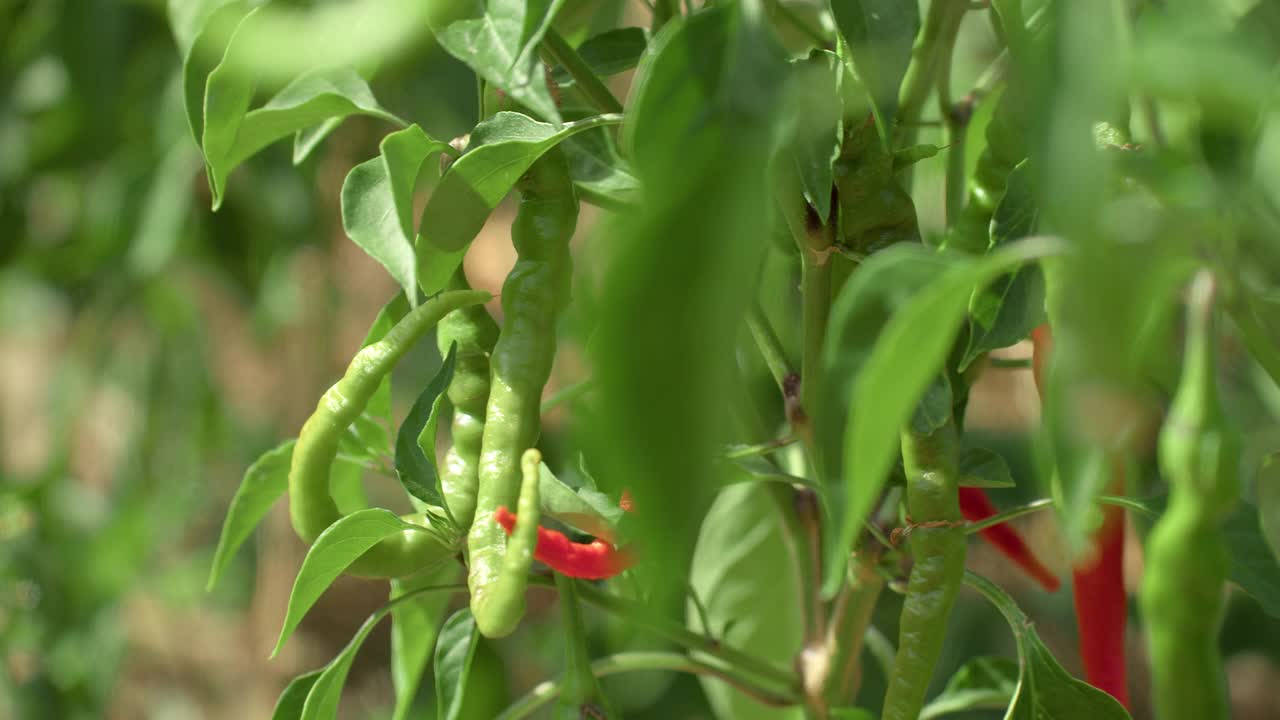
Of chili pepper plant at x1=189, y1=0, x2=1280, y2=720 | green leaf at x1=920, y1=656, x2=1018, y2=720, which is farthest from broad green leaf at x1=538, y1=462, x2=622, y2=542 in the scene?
green leaf at x1=920, y1=656, x2=1018, y2=720

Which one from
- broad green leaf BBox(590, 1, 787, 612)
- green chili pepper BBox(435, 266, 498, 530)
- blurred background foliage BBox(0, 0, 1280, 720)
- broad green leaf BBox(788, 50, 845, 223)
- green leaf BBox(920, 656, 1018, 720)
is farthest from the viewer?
blurred background foliage BBox(0, 0, 1280, 720)

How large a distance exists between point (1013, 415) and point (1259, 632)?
4.30 feet

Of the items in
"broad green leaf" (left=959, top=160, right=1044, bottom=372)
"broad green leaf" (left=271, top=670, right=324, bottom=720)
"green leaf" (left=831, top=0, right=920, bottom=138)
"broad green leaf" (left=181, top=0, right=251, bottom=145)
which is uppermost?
"broad green leaf" (left=181, top=0, right=251, bottom=145)

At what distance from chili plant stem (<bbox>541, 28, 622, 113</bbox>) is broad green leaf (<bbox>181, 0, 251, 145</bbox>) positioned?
11 centimetres

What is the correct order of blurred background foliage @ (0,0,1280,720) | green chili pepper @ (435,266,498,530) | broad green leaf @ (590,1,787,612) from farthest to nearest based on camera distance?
1. blurred background foliage @ (0,0,1280,720)
2. green chili pepper @ (435,266,498,530)
3. broad green leaf @ (590,1,787,612)

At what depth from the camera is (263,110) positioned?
0.44 metres

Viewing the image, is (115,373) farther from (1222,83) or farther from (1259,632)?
(1222,83)

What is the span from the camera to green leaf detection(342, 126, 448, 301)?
0.40 meters

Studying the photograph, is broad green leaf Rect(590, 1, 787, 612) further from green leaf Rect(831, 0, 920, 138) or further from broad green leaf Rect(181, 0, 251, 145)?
broad green leaf Rect(181, 0, 251, 145)

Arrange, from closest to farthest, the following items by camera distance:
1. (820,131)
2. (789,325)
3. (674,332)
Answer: (674,332) → (820,131) → (789,325)

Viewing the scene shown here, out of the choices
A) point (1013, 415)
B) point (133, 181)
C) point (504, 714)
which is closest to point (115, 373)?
point (133, 181)

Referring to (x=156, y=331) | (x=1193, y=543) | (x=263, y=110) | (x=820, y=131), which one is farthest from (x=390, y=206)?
(x=156, y=331)

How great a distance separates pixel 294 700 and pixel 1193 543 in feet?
1.15

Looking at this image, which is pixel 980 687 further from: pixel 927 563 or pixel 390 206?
pixel 390 206
